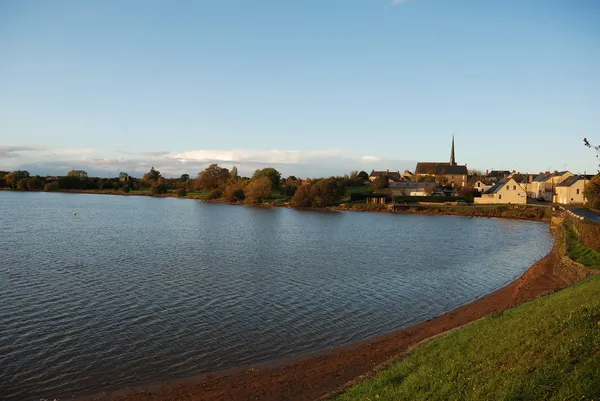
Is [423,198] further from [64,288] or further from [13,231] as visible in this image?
[64,288]

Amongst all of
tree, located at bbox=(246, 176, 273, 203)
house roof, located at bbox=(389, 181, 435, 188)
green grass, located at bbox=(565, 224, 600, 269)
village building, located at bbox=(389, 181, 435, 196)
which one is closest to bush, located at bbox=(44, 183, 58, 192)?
tree, located at bbox=(246, 176, 273, 203)

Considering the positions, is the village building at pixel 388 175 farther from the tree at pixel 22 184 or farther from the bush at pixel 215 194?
the tree at pixel 22 184

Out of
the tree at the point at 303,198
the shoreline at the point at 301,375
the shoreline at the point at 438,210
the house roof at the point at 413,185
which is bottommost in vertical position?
the shoreline at the point at 301,375

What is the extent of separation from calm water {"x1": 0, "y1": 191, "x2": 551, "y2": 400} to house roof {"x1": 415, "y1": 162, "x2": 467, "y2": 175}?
9873 centimetres

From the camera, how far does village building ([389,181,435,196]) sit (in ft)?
367

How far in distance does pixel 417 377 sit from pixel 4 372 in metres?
12.5

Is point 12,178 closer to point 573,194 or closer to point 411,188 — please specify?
point 411,188

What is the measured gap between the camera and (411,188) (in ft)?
380

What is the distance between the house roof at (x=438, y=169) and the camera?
140625 millimetres

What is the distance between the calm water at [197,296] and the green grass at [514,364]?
6.16 meters

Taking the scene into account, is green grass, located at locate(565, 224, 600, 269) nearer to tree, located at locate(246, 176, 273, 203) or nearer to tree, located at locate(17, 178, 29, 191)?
tree, located at locate(246, 176, 273, 203)

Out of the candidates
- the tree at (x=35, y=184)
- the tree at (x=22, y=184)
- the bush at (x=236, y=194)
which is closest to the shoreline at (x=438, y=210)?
the bush at (x=236, y=194)

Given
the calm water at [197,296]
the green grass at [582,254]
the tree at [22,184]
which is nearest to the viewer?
the calm water at [197,296]

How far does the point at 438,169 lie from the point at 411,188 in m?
33.1
